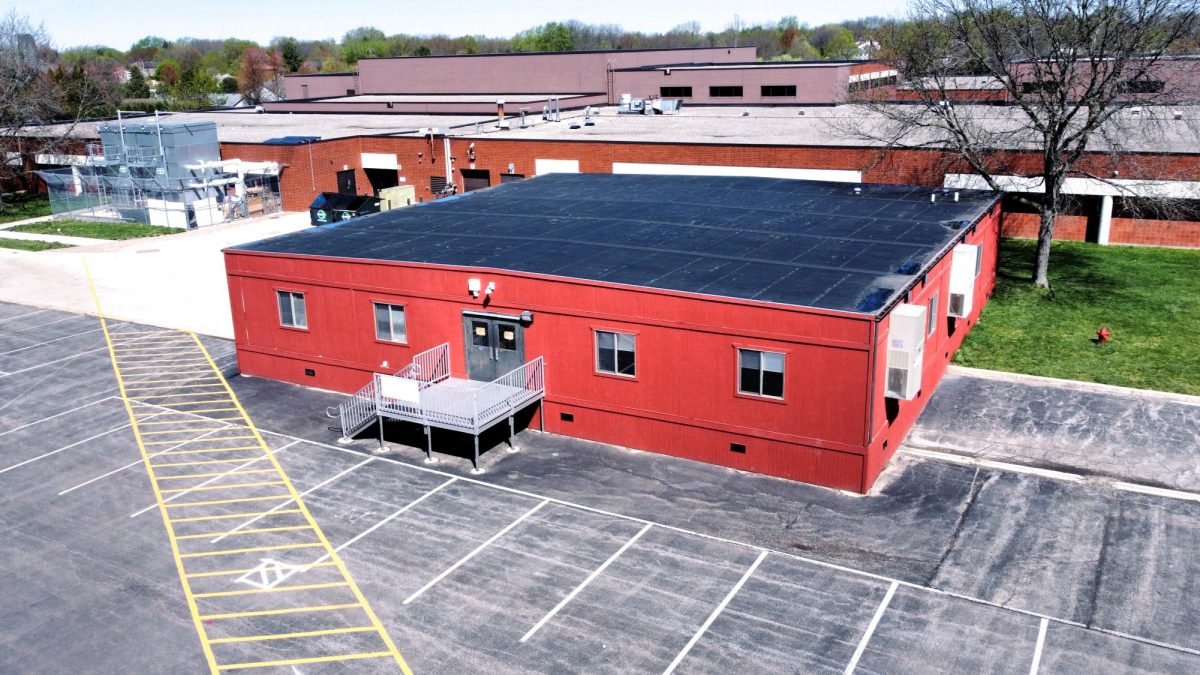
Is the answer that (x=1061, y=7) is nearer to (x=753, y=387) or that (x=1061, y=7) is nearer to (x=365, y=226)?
(x=753, y=387)

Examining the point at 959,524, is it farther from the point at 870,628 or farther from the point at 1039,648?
the point at 870,628

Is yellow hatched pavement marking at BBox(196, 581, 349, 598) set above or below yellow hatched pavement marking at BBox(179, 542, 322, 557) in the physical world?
below

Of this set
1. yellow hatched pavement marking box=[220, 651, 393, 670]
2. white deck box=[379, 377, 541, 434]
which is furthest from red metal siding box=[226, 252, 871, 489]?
yellow hatched pavement marking box=[220, 651, 393, 670]

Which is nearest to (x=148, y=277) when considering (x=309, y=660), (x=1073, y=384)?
Result: (x=309, y=660)

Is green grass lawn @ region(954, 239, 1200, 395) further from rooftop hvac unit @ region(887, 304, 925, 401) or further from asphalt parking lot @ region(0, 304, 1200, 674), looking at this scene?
rooftop hvac unit @ region(887, 304, 925, 401)

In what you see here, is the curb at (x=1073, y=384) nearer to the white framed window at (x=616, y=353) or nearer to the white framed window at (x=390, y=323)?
the white framed window at (x=616, y=353)

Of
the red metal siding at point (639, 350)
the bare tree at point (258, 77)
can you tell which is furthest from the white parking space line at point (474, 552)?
the bare tree at point (258, 77)
